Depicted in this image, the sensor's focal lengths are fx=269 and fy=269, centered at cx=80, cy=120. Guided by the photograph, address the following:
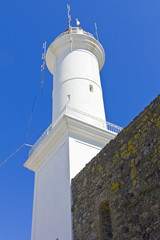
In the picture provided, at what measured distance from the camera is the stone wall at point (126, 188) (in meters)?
4.68

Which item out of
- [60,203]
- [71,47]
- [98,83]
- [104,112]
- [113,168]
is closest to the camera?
[113,168]

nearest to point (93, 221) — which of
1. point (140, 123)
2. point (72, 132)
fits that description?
point (140, 123)

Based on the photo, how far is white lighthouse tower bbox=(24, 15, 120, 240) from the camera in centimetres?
807

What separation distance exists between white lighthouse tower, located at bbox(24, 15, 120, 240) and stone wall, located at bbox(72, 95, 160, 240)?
3.24 ft

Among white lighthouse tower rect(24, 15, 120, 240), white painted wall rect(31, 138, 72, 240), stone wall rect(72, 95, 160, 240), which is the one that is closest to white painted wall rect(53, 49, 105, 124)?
white lighthouse tower rect(24, 15, 120, 240)

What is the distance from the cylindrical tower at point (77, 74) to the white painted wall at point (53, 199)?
6.49ft

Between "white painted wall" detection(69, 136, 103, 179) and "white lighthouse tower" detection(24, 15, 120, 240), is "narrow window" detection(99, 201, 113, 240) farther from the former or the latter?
"white painted wall" detection(69, 136, 103, 179)

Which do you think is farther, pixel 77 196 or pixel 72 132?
pixel 72 132

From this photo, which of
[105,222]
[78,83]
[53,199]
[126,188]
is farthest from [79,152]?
[78,83]

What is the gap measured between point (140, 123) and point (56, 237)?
4.17 meters

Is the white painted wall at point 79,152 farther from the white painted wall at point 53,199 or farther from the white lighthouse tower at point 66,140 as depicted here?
the white painted wall at point 53,199

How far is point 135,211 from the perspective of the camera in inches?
192

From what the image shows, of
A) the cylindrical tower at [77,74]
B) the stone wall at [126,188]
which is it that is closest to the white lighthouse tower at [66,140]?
the cylindrical tower at [77,74]

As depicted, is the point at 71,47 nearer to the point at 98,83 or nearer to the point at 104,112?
the point at 98,83
